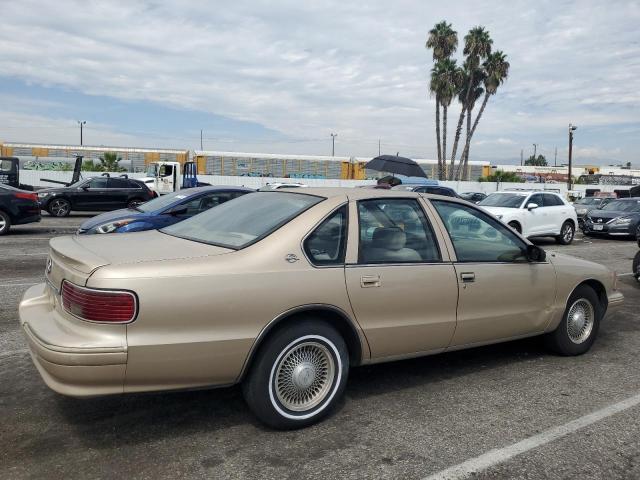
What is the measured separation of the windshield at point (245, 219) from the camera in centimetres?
374

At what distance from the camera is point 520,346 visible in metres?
5.44

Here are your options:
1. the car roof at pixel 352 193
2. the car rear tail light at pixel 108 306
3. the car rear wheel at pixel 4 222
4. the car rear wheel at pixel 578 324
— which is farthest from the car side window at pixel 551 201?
the car rear tail light at pixel 108 306

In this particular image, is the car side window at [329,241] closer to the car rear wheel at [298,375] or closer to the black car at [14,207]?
the car rear wheel at [298,375]

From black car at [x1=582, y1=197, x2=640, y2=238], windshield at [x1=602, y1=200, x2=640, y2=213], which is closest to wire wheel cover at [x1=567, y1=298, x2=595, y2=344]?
black car at [x1=582, y1=197, x2=640, y2=238]

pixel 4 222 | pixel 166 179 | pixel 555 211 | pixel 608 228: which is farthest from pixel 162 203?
pixel 166 179

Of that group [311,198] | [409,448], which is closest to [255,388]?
[409,448]

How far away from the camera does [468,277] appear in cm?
423

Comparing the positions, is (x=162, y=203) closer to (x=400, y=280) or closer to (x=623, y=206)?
(x=400, y=280)

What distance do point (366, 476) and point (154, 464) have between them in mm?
1133

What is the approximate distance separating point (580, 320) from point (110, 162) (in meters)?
41.7

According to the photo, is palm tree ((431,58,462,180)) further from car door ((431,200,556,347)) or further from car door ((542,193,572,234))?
car door ((431,200,556,347))

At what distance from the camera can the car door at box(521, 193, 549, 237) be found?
1540 centimetres

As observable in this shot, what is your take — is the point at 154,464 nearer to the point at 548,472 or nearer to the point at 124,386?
the point at 124,386

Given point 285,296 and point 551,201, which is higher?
point 551,201
